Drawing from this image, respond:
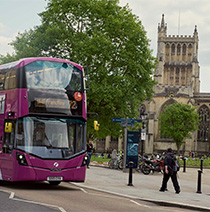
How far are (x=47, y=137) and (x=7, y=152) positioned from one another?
143 cm

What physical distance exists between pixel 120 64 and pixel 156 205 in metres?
19.7

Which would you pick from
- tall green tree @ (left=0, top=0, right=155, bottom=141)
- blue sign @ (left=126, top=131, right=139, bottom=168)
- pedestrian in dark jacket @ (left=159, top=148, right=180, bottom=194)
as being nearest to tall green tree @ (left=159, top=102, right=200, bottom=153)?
tall green tree @ (left=0, top=0, right=155, bottom=141)

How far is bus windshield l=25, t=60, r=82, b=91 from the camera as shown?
14.9 meters

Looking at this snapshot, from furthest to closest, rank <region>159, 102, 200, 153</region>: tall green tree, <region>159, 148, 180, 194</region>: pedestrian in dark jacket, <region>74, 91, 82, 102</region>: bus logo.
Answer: <region>159, 102, 200, 153</region>: tall green tree, <region>159, 148, 180, 194</region>: pedestrian in dark jacket, <region>74, 91, 82, 102</region>: bus logo

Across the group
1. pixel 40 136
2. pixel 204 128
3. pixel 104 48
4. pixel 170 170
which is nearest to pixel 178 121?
pixel 204 128

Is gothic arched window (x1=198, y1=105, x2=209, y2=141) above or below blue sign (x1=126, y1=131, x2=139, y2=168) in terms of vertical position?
above

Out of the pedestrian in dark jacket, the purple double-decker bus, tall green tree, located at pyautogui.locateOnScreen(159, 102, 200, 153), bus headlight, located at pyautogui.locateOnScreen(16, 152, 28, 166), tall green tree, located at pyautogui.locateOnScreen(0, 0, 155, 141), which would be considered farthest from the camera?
tall green tree, located at pyautogui.locateOnScreen(159, 102, 200, 153)

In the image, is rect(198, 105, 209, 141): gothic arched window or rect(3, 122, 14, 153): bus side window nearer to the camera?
rect(3, 122, 14, 153): bus side window

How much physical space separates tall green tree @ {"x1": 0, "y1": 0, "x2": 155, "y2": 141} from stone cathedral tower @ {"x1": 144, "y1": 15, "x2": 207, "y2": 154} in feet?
181

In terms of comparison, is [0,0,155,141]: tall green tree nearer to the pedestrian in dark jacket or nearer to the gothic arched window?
the pedestrian in dark jacket

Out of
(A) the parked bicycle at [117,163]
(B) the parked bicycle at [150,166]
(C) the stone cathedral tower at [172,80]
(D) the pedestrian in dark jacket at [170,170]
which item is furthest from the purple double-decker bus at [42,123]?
(C) the stone cathedral tower at [172,80]

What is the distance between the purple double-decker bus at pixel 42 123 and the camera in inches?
572

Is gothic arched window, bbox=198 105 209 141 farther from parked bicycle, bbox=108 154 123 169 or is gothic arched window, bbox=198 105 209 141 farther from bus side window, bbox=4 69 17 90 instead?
bus side window, bbox=4 69 17 90

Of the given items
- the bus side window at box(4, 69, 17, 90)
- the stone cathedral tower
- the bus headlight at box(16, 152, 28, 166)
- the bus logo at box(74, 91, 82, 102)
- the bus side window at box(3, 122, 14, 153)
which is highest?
the stone cathedral tower
